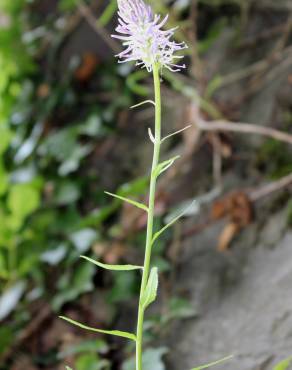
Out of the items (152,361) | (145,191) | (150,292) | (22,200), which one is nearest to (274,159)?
(145,191)

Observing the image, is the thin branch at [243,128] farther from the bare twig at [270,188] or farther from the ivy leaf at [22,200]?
the ivy leaf at [22,200]

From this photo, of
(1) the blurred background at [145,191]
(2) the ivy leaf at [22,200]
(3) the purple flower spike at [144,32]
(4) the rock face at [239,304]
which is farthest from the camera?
(2) the ivy leaf at [22,200]

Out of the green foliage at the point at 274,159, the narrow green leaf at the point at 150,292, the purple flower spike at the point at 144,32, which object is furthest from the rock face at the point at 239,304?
the purple flower spike at the point at 144,32

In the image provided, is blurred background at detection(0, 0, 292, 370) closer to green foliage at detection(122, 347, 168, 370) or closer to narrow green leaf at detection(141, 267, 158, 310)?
green foliage at detection(122, 347, 168, 370)

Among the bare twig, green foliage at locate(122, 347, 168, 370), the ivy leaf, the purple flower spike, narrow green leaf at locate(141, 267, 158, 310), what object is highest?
the ivy leaf

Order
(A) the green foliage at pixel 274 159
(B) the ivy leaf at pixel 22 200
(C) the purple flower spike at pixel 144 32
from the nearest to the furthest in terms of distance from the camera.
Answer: (C) the purple flower spike at pixel 144 32 < (A) the green foliage at pixel 274 159 < (B) the ivy leaf at pixel 22 200

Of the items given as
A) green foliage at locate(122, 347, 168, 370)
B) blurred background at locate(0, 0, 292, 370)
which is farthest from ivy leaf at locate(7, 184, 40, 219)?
green foliage at locate(122, 347, 168, 370)

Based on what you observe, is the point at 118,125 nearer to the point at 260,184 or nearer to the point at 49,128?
the point at 49,128

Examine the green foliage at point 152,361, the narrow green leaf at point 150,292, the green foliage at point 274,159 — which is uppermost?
the green foliage at point 274,159
